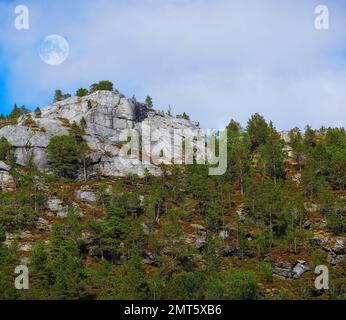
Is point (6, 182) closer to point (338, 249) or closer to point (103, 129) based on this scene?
point (103, 129)

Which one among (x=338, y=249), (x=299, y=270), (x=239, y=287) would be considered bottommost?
(x=299, y=270)

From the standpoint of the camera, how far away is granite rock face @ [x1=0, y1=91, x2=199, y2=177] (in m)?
130

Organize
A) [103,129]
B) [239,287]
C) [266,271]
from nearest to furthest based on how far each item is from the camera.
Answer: [239,287]
[266,271]
[103,129]

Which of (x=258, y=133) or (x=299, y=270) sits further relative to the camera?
(x=258, y=133)

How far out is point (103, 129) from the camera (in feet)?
494

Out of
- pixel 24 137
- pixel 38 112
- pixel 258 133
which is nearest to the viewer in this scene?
pixel 24 137

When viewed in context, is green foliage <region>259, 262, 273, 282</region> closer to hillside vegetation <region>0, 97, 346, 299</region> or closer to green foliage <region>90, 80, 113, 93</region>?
hillside vegetation <region>0, 97, 346, 299</region>

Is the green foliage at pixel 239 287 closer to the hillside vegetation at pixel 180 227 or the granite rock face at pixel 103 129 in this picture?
the hillside vegetation at pixel 180 227

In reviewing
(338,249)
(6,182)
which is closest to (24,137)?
(6,182)

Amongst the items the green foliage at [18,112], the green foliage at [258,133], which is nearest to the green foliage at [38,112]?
the green foliage at [18,112]

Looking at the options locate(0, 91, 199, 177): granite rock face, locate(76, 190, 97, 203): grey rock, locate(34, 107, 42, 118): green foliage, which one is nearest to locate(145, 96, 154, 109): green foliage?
locate(0, 91, 199, 177): granite rock face

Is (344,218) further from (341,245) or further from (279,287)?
(279,287)

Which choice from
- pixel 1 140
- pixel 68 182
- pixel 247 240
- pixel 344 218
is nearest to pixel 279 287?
pixel 247 240
